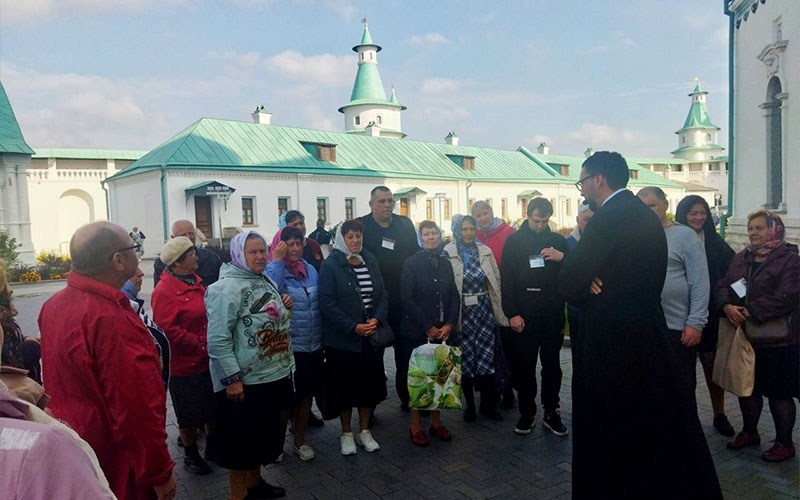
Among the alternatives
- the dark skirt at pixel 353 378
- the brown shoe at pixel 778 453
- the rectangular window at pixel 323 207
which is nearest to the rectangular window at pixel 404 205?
the rectangular window at pixel 323 207

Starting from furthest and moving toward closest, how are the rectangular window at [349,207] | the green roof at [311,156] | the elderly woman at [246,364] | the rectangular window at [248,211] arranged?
the rectangular window at [349,207], the rectangular window at [248,211], the green roof at [311,156], the elderly woman at [246,364]

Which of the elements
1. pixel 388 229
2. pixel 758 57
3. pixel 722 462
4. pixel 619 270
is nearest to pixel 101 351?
pixel 619 270

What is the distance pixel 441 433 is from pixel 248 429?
6.47 feet

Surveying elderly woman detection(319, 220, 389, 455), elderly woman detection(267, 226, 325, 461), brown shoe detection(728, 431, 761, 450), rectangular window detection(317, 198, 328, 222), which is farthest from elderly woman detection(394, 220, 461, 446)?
rectangular window detection(317, 198, 328, 222)

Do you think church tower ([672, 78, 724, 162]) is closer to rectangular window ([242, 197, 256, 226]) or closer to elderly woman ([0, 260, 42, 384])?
rectangular window ([242, 197, 256, 226])

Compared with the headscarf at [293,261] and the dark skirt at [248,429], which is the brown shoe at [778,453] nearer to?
the dark skirt at [248,429]

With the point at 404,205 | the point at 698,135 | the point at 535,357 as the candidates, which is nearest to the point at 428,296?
the point at 535,357

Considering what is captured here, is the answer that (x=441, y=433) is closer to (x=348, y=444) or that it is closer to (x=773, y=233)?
(x=348, y=444)

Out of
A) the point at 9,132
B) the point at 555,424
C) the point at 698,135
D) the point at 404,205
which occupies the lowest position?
the point at 555,424

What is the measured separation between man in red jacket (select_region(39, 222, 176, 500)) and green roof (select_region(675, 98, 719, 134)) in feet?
312

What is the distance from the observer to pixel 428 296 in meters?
5.36

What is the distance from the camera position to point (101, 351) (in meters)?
2.39

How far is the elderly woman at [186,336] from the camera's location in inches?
171

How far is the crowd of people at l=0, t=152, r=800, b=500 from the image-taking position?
2465 mm
